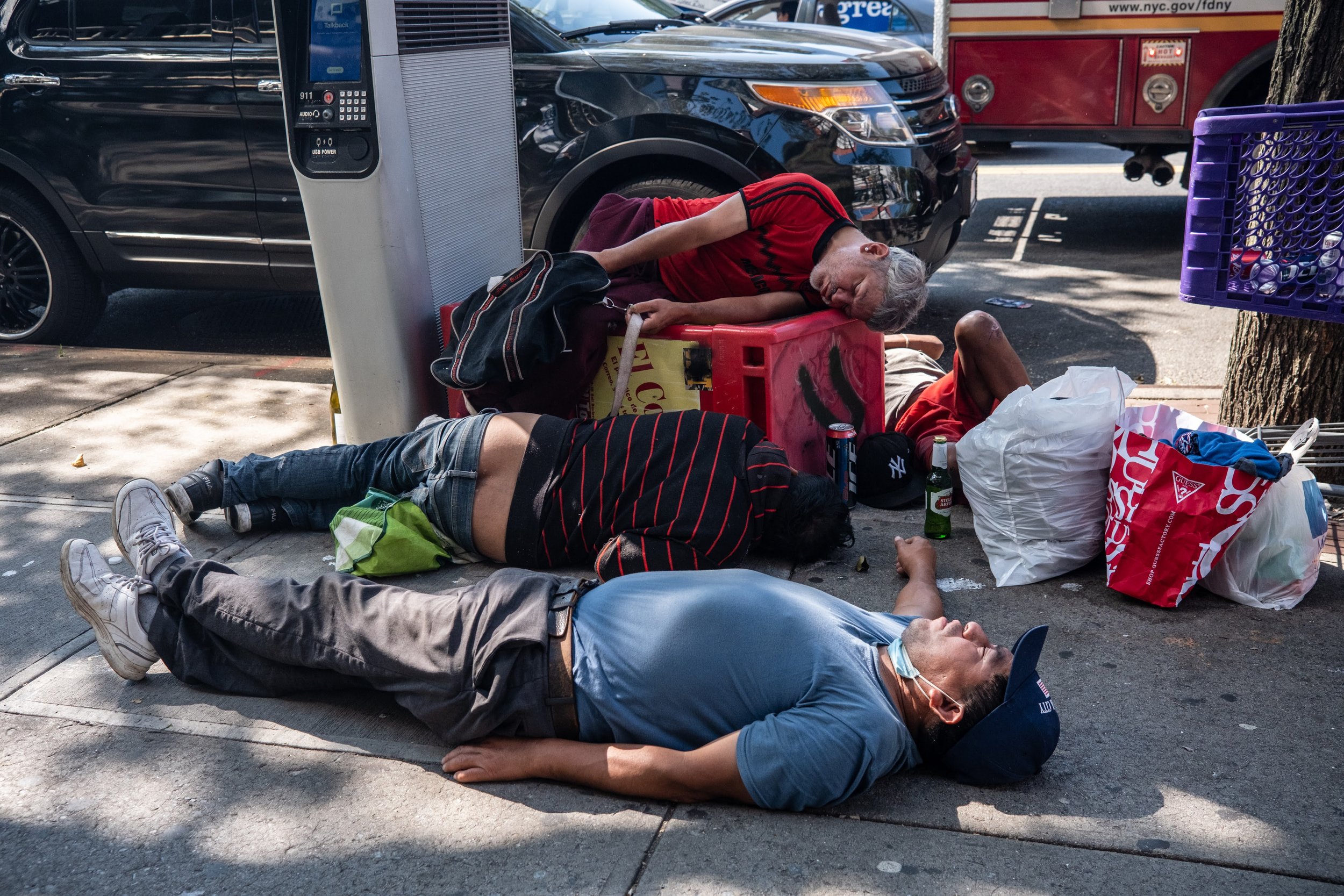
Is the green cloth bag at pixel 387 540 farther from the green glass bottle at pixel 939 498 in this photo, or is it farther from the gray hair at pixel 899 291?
the gray hair at pixel 899 291

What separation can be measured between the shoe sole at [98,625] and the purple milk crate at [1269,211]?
3.22 m

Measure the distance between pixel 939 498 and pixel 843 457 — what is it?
40cm

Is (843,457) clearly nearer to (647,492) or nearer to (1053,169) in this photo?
(647,492)

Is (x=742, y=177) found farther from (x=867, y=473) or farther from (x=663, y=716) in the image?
(x=663, y=716)

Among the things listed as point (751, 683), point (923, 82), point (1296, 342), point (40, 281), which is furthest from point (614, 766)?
point (40, 281)

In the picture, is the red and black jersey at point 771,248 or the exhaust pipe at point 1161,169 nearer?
the red and black jersey at point 771,248

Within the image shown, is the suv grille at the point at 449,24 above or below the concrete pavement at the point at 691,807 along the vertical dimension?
above

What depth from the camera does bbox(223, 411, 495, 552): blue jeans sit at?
3.46 m

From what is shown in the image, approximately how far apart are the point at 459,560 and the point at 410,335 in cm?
99

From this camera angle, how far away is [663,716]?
2465mm

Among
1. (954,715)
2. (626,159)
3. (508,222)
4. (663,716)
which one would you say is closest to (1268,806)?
(954,715)

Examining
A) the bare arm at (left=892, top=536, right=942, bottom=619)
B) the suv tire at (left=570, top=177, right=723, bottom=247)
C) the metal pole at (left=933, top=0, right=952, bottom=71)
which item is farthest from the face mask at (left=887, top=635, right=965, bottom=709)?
the metal pole at (left=933, top=0, right=952, bottom=71)

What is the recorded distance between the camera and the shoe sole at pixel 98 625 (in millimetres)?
2900

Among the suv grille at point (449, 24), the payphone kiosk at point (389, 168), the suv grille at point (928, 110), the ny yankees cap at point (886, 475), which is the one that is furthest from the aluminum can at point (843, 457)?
the suv grille at point (928, 110)
